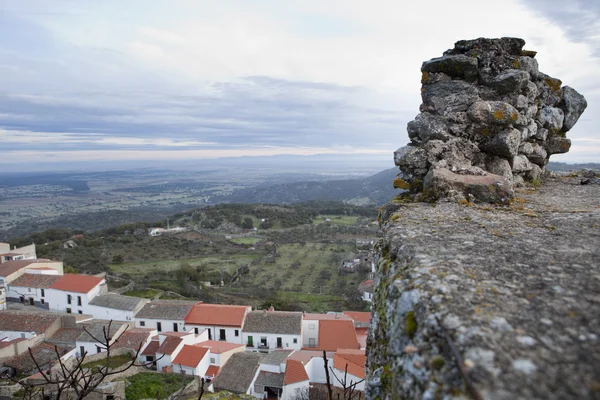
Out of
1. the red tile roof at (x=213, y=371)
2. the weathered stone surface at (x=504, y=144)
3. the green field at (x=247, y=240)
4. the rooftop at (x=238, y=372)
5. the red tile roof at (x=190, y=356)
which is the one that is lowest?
the green field at (x=247, y=240)

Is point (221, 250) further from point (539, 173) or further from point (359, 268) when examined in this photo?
point (539, 173)

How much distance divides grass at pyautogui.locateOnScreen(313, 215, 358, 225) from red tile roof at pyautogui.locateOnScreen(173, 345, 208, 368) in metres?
56.4

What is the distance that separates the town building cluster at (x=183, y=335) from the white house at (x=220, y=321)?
0.25 ft

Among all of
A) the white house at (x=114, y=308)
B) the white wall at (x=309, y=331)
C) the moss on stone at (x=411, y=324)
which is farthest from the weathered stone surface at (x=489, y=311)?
the white house at (x=114, y=308)

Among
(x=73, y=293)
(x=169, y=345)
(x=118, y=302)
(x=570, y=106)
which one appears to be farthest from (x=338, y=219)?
(x=570, y=106)

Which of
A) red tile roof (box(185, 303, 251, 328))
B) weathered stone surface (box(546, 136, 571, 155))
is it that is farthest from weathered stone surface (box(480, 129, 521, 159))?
red tile roof (box(185, 303, 251, 328))

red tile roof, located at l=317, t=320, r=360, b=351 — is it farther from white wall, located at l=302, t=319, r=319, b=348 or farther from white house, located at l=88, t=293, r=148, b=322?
white house, located at l=88, t=293, r=148, b=322

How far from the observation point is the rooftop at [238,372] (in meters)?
19.7

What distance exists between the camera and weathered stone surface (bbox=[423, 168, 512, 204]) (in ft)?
17.1

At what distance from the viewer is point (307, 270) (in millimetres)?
46406

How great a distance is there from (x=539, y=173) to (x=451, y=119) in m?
3.47

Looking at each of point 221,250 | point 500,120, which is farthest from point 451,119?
point 221,250

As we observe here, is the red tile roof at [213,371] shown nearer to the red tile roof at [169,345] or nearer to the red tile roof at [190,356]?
the red tile roof at [190,356]

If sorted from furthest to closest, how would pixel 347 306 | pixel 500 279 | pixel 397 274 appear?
pixel 347 306 → pixel 397 274 → pixel 500 279
